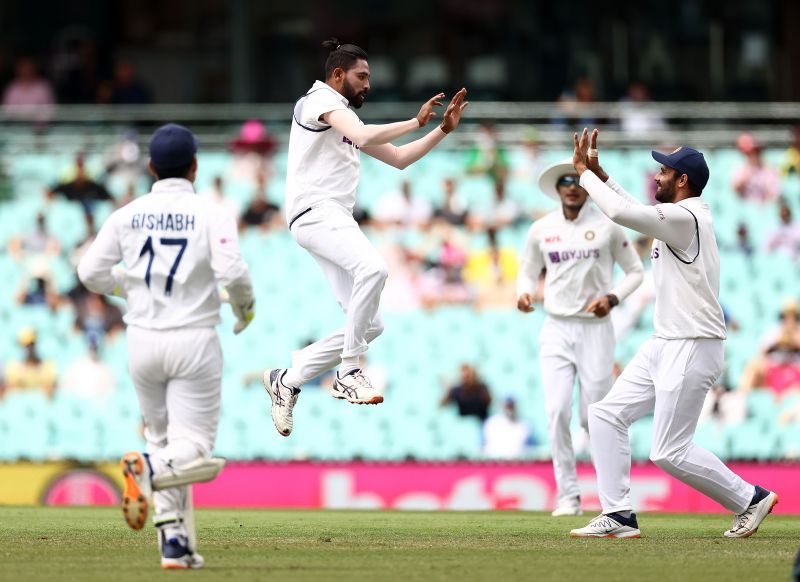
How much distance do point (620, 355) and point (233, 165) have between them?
6.33 metres

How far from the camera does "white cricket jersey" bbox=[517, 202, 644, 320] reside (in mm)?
12008

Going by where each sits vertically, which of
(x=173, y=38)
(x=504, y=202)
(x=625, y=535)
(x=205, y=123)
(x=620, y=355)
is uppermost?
(x=173, y=38)

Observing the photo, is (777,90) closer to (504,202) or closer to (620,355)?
(504,202)

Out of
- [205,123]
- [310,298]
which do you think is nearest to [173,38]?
[205,123]

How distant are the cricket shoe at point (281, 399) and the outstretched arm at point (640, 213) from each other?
8.15 feet

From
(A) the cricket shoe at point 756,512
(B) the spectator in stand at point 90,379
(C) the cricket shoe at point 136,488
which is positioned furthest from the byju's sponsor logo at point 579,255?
(B) the spectator in stand at point 90,379

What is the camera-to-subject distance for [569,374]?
12000 millimetres

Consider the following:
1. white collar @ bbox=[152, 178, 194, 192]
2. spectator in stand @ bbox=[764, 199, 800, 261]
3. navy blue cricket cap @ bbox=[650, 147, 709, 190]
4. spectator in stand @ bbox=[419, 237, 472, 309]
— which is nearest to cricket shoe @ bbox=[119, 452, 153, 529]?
white collar @ bbox=[152, 178, 194, 192]

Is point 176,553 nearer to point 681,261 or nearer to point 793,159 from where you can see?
point 681,261

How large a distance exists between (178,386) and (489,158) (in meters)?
13.5

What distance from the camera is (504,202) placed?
67.2 ft

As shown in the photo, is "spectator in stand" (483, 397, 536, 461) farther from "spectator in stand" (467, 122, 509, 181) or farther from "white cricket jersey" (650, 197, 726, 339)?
"white cricket jersey" (650, 197, 726, 339)

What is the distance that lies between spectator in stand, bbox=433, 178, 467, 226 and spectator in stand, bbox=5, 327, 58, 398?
5.51 metres

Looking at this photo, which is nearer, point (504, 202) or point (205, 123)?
point (504, 202)
